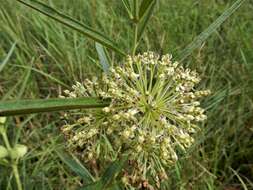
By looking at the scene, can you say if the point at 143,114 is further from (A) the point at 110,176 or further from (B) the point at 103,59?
(B) the point at 103,59

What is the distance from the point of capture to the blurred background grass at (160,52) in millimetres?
2421

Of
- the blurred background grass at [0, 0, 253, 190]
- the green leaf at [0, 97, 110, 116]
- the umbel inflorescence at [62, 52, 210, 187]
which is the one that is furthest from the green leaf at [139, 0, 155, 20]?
the blurred background grass at [0, 0, 253, 190]

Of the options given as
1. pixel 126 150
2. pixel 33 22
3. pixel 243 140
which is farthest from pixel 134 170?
pixel 33 22

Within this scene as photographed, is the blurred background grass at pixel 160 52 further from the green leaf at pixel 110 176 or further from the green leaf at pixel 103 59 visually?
the green leaf at pixel 110 176

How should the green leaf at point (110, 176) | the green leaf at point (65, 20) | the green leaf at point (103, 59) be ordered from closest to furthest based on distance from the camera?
the green leaf at point (65, 20)
the green leaf at point (110, 176)
the green leaf at point (103, 59)

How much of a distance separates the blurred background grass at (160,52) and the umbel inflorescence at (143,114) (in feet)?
3.42

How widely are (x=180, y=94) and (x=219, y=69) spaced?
1876mm

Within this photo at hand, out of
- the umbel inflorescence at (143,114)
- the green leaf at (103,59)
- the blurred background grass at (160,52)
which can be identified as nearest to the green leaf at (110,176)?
the umbel inflorescence at (143,114)

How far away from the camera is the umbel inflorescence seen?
102 centimetres

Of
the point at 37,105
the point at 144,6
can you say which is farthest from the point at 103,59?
the point at 37,105

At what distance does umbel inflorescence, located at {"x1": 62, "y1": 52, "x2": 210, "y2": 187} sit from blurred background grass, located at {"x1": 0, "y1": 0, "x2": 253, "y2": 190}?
1.04 metres

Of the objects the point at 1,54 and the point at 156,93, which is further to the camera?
the point at 1,54

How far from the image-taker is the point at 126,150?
1133mm

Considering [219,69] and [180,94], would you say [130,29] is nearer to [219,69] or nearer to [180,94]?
[219,69]
